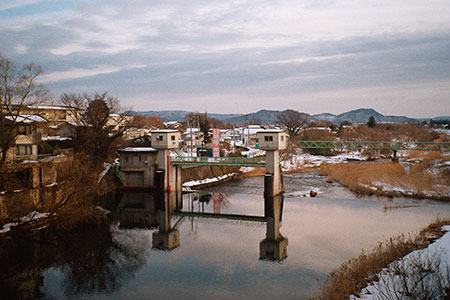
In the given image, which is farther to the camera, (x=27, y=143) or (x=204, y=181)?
(x=204, y=181)

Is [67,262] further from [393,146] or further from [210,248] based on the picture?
[393,146]

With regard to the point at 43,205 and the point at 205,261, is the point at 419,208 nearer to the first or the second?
the point at 205,261

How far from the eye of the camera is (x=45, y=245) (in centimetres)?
1830

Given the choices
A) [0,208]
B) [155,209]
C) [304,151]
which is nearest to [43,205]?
[0,208]

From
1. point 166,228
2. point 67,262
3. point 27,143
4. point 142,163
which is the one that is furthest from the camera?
point 142,163

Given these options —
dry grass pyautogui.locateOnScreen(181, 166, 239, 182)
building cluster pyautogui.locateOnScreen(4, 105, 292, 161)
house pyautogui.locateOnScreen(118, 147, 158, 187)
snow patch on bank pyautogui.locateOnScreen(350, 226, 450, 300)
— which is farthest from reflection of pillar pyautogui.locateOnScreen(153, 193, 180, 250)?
snow patch on bank pyautogui.locateOnScreen(350, 226, 450, 300)

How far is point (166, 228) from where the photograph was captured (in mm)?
22359

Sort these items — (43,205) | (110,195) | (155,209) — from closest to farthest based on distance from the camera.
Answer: (43,205) → (155,209) → (110,195)

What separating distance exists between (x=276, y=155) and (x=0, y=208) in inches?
729

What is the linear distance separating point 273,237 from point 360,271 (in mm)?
6730

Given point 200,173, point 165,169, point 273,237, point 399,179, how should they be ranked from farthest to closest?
point 200,173 → point 399,179 → point 165,169 → point 273,237

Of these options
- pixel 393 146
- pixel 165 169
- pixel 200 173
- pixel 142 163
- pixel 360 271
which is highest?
pixel 393 146

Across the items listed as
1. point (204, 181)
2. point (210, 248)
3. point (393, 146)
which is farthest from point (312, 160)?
point (210, 248)

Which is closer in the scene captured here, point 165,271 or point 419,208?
point 165,271
